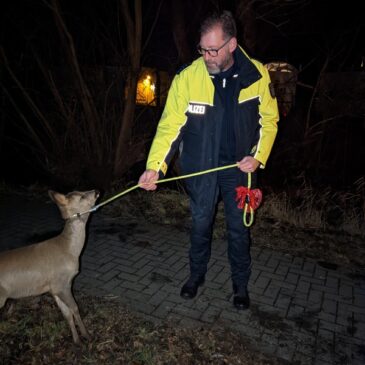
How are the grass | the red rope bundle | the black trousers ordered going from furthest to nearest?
the black trousers, the red rope bundle, the grass

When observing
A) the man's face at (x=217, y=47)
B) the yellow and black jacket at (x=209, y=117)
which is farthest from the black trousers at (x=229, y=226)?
the man's face at (x=217, y=47)

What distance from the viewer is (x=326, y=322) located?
11.1 feet

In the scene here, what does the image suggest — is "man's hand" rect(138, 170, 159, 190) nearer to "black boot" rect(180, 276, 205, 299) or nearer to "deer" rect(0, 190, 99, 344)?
"deer" rect(0, 190, 99, 344)

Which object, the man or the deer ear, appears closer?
the deer ear

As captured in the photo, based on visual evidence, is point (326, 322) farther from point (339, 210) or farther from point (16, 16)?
point (16, 16)

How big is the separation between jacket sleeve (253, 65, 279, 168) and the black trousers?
12.4 inches

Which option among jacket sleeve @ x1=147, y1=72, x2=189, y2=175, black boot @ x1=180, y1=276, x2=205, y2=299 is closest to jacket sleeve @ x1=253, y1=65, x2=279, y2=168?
jacket sleeve @ x1=147, y1=72, x2=189, y2=175

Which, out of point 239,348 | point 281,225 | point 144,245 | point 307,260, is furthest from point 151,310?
point 281,225

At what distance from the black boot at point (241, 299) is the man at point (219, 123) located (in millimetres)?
392

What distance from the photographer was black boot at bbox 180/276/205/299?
3.68 m

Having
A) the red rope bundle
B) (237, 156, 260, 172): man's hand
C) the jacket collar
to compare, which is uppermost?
the jacket collar

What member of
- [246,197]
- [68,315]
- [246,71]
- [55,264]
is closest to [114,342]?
[68,315]

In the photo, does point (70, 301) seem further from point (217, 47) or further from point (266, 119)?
point (217, 47)

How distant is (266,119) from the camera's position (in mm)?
3102
